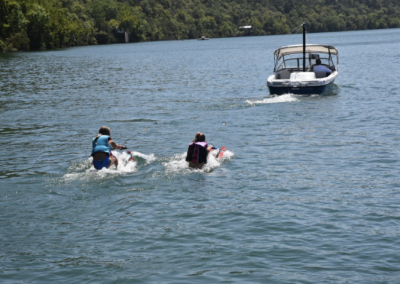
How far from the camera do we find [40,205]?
13.5m

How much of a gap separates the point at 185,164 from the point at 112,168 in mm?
2144

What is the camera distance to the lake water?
10008mm

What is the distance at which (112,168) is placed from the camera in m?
16.0

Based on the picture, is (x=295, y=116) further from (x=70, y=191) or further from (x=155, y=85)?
(x=155, y=85)

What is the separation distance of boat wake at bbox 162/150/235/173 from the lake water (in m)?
0.10

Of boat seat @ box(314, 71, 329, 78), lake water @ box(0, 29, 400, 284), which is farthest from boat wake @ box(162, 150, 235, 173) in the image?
boat seat @ box(314, 71, 329, 78)

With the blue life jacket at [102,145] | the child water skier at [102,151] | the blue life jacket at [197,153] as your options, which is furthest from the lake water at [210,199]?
the blue life jacket at [102,145]

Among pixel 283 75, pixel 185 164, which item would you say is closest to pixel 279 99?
pixel 283 75

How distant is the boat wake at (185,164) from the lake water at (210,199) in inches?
4.0

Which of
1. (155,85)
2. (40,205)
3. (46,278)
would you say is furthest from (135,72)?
(46,278)

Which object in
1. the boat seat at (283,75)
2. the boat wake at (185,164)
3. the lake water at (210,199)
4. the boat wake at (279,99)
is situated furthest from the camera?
the boat seat at (283,75)

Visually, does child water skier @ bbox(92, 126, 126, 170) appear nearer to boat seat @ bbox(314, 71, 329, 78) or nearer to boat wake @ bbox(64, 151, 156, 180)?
boat wake @ bbox(64, 151, 156, 180)

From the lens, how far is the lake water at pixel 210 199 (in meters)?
10.0

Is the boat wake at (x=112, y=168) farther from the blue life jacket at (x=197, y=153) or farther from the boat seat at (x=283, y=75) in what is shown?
the boat seat at (x=283, y=75)
